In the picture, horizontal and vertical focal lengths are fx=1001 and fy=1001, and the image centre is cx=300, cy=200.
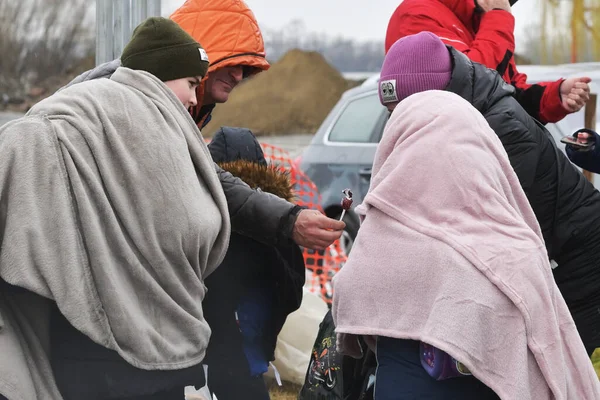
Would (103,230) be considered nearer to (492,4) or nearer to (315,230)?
(315,230)

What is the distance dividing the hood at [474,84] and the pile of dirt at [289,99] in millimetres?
16649

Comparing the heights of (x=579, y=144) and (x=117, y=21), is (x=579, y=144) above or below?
below

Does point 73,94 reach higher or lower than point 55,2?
higher

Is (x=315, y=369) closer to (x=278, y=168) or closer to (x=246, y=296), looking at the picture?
(x=246, y=296)

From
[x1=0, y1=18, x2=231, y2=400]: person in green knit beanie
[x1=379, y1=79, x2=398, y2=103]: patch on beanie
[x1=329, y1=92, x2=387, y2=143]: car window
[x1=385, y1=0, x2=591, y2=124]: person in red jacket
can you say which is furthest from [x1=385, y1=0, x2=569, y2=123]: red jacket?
[x1=329, y1=92, x2=387, y2=143]: car window

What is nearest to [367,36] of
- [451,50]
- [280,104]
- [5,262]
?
[280,104]

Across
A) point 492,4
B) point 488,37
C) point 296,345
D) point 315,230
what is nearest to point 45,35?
point 296,345

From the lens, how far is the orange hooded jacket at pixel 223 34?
11.4 ft

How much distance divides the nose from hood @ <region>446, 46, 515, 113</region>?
0.74 m

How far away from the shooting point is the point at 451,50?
11.1 ft

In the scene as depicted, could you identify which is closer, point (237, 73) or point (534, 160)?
point (534, 160)

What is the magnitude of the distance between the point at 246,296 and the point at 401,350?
645 mm

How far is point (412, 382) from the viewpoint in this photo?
266 centimetres

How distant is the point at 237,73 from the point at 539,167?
1100 millimetres
